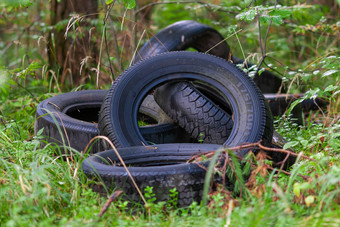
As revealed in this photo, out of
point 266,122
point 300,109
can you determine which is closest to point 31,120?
point 266,122

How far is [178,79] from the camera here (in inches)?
158

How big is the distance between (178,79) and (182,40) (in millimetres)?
1212

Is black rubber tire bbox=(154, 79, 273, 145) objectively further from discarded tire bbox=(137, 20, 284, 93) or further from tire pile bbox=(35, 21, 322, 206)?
discarded tire bbox=(137, 20, 284, 93)

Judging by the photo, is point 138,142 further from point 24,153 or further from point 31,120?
point 31,120

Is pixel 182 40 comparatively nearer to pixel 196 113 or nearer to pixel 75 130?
pixel 196 113

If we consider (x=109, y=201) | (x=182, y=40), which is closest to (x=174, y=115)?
(x=182, y=40)

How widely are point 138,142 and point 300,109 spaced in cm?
214

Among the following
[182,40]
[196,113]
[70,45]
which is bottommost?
[196,113]

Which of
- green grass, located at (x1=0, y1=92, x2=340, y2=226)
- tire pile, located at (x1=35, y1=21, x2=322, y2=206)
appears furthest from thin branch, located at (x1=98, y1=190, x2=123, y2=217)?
tire pile, located at (x1=35, y1=21, x2=322, y2=206)

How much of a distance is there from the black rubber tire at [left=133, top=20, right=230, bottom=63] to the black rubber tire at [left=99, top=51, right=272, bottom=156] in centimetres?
100

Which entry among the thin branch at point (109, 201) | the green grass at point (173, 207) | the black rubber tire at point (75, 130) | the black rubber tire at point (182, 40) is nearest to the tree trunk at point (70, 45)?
the black rubber tire at point (182, 40)

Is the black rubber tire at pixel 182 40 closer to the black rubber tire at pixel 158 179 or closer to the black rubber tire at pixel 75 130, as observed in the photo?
the black rubber tire at pixel 75 130

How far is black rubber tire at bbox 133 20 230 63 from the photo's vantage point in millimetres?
5012

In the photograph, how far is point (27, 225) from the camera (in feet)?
7.47
